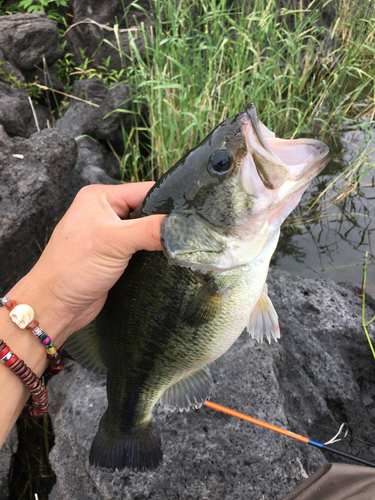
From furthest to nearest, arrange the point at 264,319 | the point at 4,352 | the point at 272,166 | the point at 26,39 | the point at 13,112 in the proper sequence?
the point at 26,39
the point at 13,112
the point at 264,319
the point at 4,352
the point at 272,166

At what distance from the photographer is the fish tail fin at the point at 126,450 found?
162 centimetres

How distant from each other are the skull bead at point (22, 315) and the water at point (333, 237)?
2.85 m

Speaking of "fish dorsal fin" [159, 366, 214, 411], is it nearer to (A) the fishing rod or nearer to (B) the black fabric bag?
(A) the fishing rod

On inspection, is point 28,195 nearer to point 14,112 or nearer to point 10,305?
point 10,305

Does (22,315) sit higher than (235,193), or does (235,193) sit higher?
(235,193)

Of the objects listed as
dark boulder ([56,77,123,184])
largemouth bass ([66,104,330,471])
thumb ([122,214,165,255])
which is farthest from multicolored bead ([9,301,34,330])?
dark boulder ([56,77,123,184])

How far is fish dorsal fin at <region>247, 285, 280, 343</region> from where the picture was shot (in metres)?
1.60

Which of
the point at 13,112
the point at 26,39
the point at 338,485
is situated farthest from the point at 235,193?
the point at 26,39

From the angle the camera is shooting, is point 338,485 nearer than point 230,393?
Yes

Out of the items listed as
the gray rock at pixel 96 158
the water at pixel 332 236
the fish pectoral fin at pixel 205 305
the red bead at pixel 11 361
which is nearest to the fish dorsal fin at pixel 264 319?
the fish pectoral fin at pixel 205 305

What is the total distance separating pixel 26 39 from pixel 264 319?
5931mm

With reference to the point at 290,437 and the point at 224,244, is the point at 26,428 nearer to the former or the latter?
the point at 290,437

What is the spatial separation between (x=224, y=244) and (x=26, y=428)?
7.43 ft

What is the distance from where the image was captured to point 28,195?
2.65m
